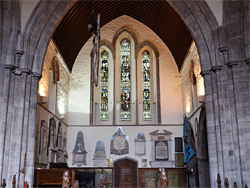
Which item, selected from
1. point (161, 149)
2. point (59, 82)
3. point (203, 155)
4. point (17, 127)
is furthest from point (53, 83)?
point (203, 155)

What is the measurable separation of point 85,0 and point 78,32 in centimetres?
204

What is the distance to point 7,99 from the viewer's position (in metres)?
8.11

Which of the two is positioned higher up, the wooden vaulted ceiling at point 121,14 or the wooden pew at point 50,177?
the wooden vaulted ceiling at point 121,14

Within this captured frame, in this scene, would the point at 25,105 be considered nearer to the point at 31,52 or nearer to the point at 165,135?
the point at 31,52

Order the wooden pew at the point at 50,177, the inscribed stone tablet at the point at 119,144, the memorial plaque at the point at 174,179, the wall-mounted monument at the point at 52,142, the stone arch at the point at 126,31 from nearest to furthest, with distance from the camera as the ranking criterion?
the wooden pew at the point at 50,177
the wall-mounted monument at the point at 52,142
the memorial plaque at the point at 174,179
the inscribed stone tablet at the point at 119,144
the stone arch at the point at 126,31

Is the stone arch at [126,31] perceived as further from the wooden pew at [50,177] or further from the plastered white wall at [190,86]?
the wooden pew at [50,177]

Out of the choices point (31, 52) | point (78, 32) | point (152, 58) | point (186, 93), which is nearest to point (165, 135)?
point (186, 93)

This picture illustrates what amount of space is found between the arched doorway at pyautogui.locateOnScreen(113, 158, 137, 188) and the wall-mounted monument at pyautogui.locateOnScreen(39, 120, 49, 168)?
4385mm

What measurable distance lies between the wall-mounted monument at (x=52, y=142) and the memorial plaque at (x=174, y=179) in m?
5.53

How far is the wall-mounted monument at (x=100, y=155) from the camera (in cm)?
1528

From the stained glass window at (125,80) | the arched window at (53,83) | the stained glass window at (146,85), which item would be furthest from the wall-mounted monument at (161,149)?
the arched window at (53,83)

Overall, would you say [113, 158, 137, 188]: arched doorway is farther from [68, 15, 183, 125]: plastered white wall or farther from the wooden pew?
the wooden pew

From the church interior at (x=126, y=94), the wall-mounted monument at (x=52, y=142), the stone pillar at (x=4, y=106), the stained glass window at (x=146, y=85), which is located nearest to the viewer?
the stone pillar at (x=4, y=106)

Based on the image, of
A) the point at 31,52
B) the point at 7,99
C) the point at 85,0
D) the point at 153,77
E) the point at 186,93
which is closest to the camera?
the point at 7,99
